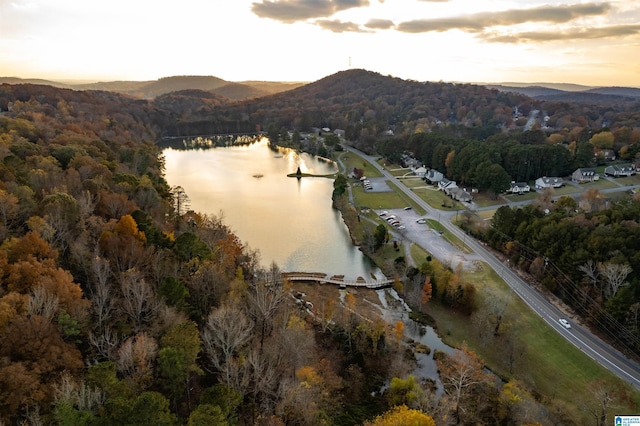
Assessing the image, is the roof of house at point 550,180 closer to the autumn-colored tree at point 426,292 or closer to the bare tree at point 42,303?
the autumn-colored tree at point 426,292

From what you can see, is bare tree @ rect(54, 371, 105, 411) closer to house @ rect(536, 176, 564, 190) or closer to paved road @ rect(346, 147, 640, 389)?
paved road @ rect(346, 147, 640, 389)

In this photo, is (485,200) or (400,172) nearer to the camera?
(485,200)

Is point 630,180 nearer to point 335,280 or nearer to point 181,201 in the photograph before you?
point 335,280

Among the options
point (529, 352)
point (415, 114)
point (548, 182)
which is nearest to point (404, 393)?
point (529, 352)

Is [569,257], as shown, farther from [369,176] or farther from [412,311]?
[369,176]

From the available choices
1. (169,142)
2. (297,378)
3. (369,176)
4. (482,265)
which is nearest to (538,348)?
(482,265)

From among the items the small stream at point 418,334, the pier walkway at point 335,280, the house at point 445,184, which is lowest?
the small stream at point 418,334

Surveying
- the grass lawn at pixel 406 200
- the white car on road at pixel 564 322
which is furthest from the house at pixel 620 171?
the white car on road at pixel 564 322
